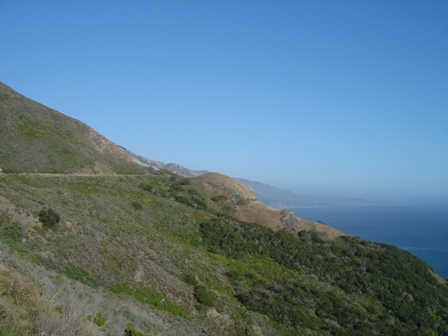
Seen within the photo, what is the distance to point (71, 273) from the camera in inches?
693

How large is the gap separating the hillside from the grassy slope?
6.76 metres

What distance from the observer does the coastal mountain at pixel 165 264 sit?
14031 millimetres

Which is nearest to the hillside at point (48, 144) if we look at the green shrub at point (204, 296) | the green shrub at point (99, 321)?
the green shrub at point (204, 296)

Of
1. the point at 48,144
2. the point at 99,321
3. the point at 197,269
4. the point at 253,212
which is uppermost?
the point at 48,144

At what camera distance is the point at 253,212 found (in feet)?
176

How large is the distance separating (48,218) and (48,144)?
3471cm

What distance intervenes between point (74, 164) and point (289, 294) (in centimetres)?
3763

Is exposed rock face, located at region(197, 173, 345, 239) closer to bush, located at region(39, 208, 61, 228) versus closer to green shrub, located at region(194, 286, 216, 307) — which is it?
green shrub, located at region(194, 286, 216, 307)

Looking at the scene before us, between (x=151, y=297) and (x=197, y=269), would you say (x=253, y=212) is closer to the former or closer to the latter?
(x=197, y=269)

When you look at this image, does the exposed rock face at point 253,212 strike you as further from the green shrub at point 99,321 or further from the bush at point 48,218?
the green shrub at point 99,321

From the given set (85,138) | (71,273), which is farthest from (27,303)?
(85,138)

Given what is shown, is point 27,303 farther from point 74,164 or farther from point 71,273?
point 74,164

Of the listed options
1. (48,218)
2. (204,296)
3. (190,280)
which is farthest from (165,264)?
(48,218)

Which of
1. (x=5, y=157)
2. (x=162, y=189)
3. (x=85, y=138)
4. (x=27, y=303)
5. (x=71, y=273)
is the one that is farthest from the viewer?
(x=85, y=138)
